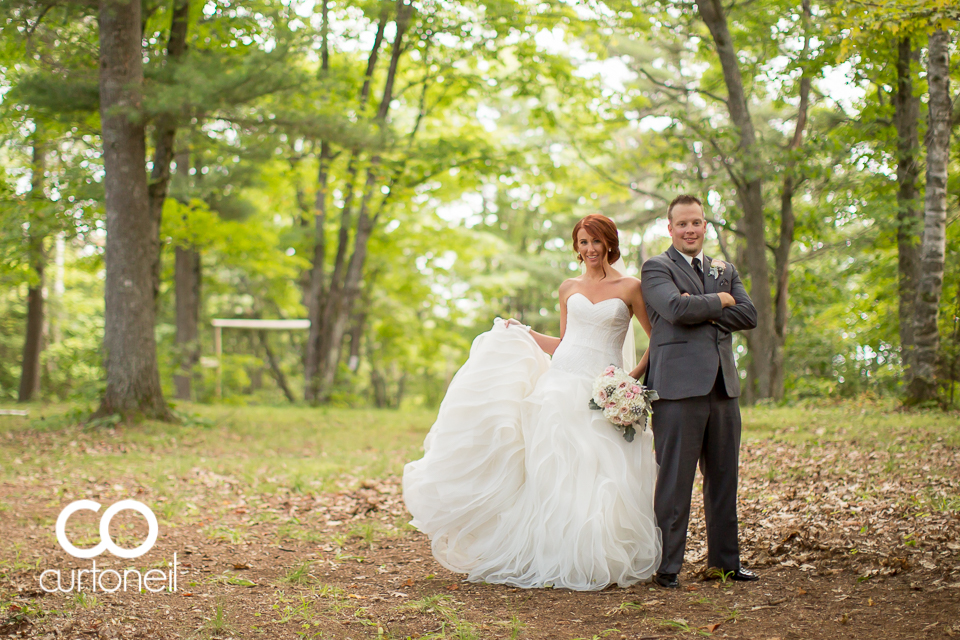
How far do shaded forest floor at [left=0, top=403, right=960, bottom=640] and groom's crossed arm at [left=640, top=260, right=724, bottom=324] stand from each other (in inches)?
57.9

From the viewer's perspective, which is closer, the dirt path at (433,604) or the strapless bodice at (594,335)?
the dirt path at (433,604)

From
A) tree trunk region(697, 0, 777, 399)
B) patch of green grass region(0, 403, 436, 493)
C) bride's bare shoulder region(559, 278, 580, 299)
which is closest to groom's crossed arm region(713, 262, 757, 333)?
bride's bare shoulder region(559, 278, 580, 299)

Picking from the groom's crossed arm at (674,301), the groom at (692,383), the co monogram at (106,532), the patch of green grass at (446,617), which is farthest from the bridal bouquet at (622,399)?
the co monogram at (106,532)

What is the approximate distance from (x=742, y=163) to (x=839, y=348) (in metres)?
7.07

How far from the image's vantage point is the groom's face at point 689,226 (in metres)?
4.32

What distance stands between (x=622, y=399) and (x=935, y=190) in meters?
6.68

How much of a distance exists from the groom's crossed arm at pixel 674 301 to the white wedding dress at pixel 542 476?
0.36 m

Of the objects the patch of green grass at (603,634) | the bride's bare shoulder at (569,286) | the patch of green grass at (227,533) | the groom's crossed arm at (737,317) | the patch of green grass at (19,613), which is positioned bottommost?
the patch of green grass at (227,533)

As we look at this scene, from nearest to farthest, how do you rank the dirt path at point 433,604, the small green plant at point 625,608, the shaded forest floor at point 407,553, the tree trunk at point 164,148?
the dirt path at point 433,604, the shaded forest floor at point 407,553, the small green plant at point 625,608, the tree trunk at point 164,148

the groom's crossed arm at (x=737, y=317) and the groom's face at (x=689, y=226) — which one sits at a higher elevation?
the groom's face at (x=689, y=226)

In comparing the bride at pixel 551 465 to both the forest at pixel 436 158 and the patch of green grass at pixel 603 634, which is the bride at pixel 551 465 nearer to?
the patch of green grass at pixel 603 634

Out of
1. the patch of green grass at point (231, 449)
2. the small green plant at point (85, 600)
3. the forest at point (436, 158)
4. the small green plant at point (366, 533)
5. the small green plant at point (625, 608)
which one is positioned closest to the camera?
the small green plant at point (625, 608)

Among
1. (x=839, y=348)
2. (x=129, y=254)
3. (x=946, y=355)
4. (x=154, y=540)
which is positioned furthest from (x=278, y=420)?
(x=839, y=348)

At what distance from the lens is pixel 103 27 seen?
33.8ft
